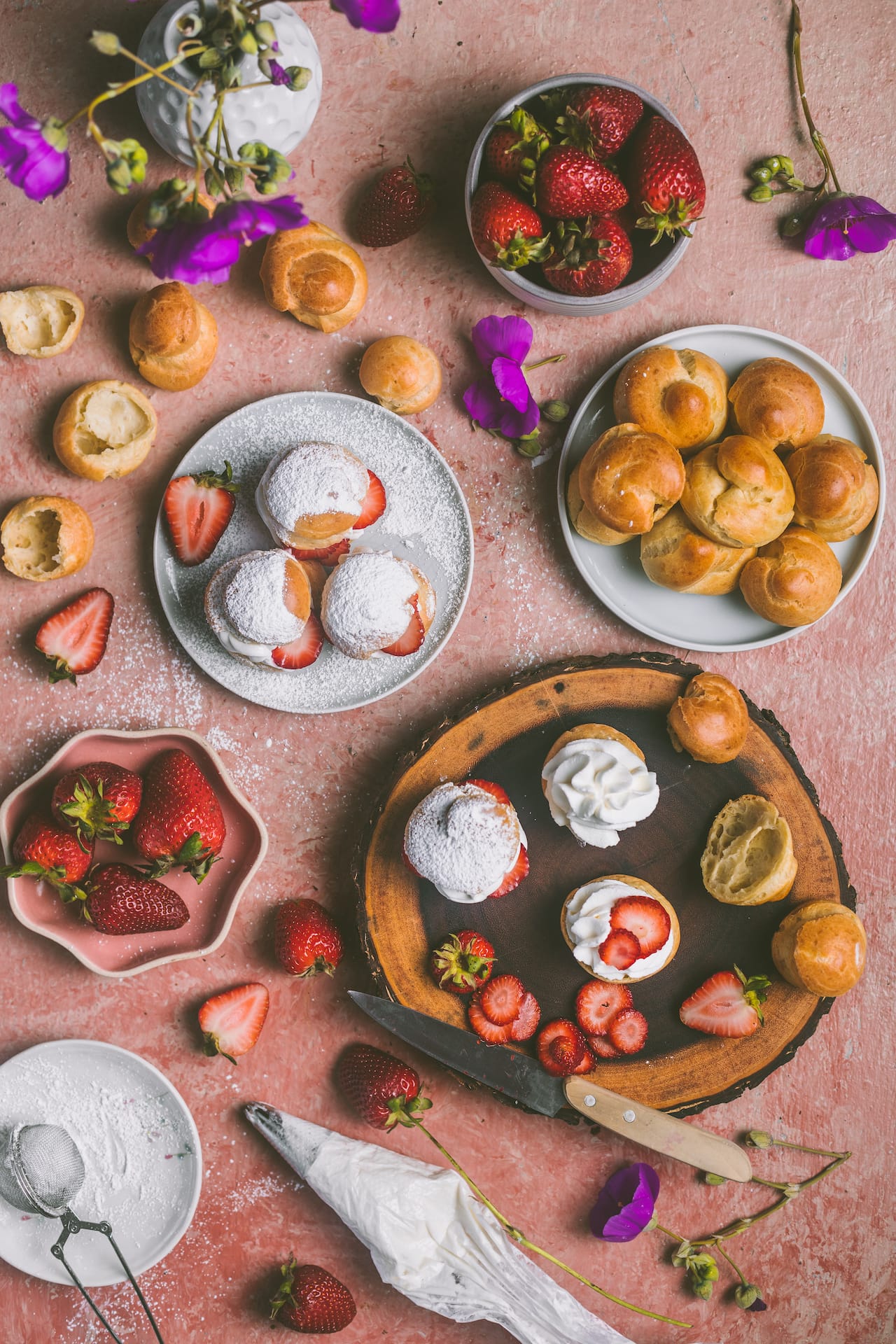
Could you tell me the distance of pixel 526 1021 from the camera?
6.27 ft

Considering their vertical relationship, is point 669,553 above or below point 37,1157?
above

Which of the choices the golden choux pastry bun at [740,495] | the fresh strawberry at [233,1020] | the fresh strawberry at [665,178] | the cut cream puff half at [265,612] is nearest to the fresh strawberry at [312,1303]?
the fresh strawberry at [233,1020]

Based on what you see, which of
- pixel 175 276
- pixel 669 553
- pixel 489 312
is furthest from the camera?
pixel 489 312

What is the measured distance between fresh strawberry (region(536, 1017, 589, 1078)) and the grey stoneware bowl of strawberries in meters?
1.39

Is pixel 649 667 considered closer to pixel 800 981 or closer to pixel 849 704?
pixel 849 704

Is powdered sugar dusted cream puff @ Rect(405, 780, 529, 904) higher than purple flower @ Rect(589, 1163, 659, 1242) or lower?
higher

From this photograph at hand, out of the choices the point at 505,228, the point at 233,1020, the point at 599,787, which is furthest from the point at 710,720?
the point at 233,1020

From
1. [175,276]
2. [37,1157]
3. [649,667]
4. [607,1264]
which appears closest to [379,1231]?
[607,1264]

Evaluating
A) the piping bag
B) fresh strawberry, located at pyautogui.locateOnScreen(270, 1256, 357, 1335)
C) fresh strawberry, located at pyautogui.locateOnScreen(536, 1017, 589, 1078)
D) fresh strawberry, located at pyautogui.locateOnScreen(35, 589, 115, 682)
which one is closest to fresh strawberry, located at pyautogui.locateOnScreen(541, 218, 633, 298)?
fresh strawberry, located at pyautogui.locateOnScreen(35, 589, 115, 682)

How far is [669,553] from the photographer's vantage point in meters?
1.86

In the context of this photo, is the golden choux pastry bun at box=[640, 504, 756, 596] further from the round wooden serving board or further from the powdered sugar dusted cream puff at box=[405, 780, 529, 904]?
Answer: the powdered sugar dusted cream puff at box=[405, 780, 529, 904]

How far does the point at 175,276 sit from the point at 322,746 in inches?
38.4

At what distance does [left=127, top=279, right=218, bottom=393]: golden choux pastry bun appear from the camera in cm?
182

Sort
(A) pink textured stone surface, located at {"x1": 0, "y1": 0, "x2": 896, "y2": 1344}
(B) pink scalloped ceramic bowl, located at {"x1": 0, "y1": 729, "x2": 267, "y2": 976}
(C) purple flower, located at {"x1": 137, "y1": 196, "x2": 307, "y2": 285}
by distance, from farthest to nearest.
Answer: (A) pink textured stone surface, located at {"x1": 0, "y1": 0, "x2": 896, "y2": 1344} < (B) pink scalloped ceramic bowl, located at {"x1": 0, "y1": 729, "x2": 267, "y2": 976} < (C) purple flower, located at {"x1": 137, "y1": 196, "x2": 307, "y2": 285}
